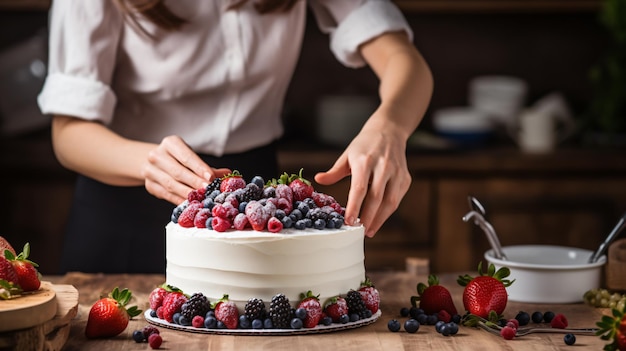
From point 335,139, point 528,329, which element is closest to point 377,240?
point 335,139

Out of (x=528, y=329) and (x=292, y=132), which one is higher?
(x=292, y=132)

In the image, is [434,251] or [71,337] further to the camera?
[434,251]

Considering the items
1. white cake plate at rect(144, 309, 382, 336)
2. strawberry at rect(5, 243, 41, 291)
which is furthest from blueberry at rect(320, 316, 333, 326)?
strawberry at rect(5, 243, 41, 291)

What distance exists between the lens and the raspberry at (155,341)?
1464mm

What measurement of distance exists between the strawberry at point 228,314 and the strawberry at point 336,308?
0.15m

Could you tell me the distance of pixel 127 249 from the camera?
2.23 m

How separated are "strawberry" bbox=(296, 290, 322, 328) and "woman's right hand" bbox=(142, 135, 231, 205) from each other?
27cm

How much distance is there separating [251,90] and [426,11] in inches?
70.2

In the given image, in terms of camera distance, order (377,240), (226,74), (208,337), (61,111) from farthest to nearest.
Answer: (377,240), (226,74), (61,111), (208,337)

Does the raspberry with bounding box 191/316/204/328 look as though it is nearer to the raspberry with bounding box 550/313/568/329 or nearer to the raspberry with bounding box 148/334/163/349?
the raspberry with bounding box 148/334/163/349

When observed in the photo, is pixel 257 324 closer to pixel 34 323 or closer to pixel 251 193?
pixel 251 193

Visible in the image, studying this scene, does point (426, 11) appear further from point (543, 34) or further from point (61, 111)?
point (61, 111)

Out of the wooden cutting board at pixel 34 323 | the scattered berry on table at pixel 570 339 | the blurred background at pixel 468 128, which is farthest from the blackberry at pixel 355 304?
the blurred background at pixel 468 128

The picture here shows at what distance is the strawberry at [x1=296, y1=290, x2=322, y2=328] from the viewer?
156 cm
